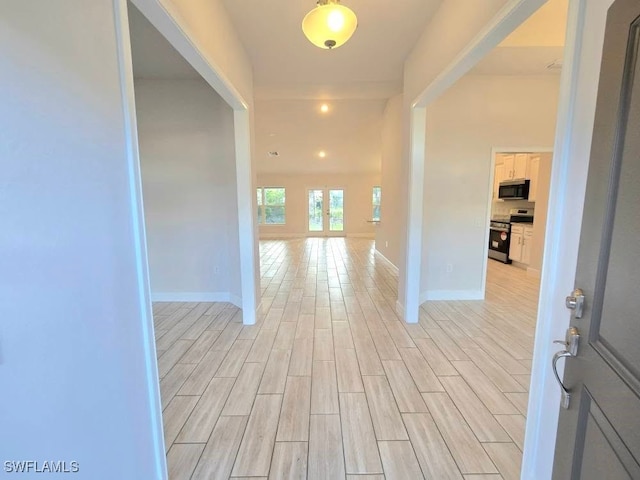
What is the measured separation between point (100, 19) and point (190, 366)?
2284 millimetres

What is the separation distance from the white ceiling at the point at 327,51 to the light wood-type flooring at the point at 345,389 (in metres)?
2.83

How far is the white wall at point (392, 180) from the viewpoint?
16.3ft

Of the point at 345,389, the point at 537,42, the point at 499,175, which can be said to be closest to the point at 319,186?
the point at 499,175

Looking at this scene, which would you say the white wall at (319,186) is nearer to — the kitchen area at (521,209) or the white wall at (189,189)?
the kitchen area at (521,209)

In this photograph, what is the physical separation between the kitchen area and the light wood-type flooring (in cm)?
208

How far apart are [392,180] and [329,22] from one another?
408cm

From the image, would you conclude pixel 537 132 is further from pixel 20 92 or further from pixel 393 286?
pixel 20 92

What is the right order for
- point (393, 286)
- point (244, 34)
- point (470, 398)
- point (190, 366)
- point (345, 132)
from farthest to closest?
point (345, 132)
point (393, 286)
point (244, 34)
point (190, 366)
point (470, 398)

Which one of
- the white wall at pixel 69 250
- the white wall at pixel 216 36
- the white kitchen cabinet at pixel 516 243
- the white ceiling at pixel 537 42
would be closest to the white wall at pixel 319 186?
the white kitchen cabinet at pixel 516 243

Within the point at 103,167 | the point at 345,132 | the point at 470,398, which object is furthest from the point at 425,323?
the point at 345,132

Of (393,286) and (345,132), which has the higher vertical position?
(345,132)

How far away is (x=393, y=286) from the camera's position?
458 centimetres

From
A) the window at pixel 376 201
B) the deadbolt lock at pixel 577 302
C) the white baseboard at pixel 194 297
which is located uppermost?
the window at pixel 376 201

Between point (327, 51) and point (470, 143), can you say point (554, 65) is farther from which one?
point (327, 51)
